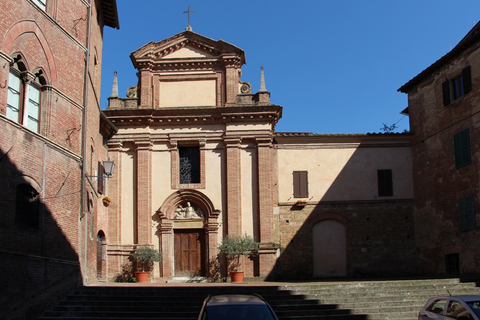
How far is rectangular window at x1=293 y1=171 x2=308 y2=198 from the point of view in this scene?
27.0 meters

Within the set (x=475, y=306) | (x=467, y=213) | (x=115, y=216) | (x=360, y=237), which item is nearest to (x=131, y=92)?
(x=115, y=216)

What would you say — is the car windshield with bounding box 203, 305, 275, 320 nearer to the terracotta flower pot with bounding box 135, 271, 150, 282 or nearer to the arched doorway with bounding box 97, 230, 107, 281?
the terracotta flower pot with bounding box 135, 271, 150, 282

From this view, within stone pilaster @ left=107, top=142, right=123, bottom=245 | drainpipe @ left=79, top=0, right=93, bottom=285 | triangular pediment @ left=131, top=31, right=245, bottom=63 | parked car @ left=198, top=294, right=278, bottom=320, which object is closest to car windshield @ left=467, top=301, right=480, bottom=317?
parked car @ left=198, top=294, right=278, bottom=320

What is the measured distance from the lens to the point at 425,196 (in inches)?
1023

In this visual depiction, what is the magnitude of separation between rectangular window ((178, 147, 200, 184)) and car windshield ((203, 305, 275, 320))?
651 inches

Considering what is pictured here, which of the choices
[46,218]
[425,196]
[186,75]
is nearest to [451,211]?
[425,196]

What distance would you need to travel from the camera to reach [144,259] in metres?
25.6

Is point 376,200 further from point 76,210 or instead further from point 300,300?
point 76,210

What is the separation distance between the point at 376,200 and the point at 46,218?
1504 cm

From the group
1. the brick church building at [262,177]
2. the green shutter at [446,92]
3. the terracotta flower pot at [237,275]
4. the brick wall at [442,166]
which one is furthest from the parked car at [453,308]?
the green shutter at [446,92]

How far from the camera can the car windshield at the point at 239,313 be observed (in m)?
10.8

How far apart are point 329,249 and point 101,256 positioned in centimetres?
981

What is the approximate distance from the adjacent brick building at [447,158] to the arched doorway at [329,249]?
10.8ft

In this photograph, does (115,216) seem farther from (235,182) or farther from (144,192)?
(235,182)
